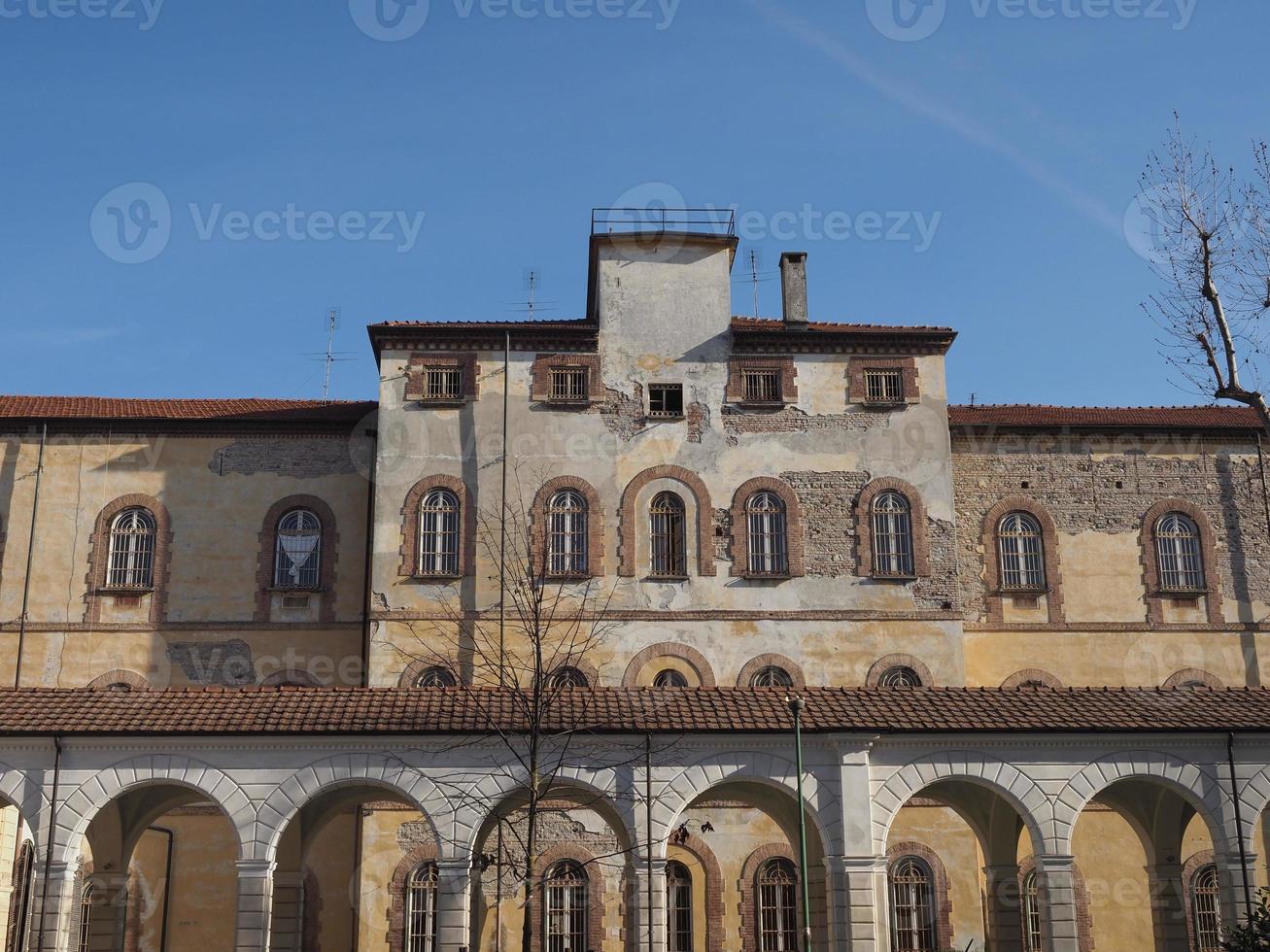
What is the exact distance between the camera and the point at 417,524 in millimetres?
33219

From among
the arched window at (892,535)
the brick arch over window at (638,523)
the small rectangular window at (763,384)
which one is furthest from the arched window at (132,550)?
the arched window at (892,535)

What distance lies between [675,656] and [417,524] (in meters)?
6.66

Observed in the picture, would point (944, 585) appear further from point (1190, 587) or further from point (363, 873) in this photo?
point (363, 873)

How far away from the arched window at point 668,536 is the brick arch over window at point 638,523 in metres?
0.39

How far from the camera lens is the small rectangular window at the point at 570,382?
Answer: 34406mm

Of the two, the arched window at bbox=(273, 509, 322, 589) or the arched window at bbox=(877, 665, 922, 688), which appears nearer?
the arched window at bbox=(877, 665, 922, 688)

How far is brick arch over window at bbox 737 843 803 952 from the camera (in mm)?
30969

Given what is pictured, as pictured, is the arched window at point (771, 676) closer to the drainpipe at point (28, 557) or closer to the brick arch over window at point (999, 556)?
the brick arch over window at point (999, 556)

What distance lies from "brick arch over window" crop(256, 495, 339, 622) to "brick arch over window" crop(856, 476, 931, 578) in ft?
40.4

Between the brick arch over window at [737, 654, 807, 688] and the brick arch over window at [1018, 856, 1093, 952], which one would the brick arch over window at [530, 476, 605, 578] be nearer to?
the brick arch over window at [737, 654, 807, 688]

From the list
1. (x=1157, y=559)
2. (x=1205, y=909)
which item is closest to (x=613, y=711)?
(x=1205, y=909)

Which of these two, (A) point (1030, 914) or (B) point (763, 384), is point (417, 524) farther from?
(A) point (1030, 914)

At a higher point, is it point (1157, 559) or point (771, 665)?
point (1157, 559)

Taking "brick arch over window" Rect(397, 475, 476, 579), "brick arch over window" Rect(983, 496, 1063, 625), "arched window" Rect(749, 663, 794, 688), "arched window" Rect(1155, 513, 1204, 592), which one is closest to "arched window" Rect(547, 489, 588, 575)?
"brick arch over window" Rect(397, 475, 476, 579)
